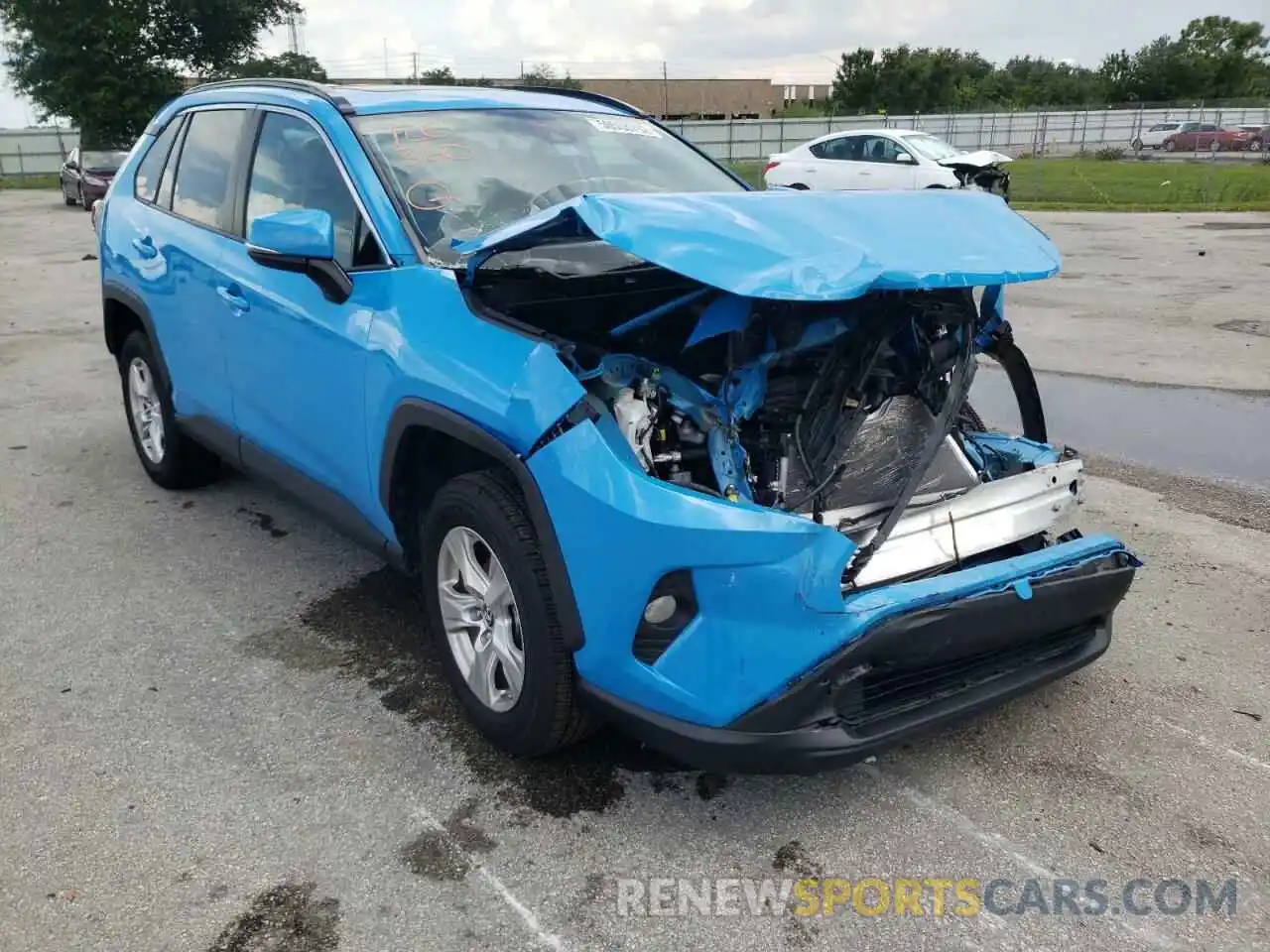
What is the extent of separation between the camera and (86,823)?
2.83 metres

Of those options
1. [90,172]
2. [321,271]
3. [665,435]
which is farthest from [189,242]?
[90,172]

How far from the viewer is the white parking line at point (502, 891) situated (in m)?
2.40

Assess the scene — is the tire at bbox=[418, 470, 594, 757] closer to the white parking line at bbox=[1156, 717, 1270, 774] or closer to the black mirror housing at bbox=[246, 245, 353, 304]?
the black mirror housing at bbox=[246, 245, 353, 304]

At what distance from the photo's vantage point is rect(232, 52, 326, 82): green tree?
117 feet

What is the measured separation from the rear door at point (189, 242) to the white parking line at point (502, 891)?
2220 millimetres

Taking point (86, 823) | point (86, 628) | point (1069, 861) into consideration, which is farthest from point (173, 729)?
point (1069, 861)

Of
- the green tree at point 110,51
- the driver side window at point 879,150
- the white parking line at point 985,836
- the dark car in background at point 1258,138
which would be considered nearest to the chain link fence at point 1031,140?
the dark car in background at point 1258,138

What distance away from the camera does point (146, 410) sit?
5.44m

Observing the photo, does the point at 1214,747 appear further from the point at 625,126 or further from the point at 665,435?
the point at 625,126

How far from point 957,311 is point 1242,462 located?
3742 millimetres

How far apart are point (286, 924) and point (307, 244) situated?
1.93 metres

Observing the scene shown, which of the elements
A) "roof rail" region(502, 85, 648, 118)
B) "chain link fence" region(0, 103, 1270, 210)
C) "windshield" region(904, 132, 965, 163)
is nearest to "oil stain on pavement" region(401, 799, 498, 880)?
"roof rail" region(502, 85, 648, 118)

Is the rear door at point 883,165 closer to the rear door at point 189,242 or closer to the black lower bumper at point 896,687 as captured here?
the rear door at point 189,242

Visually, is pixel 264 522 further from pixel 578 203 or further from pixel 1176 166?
pixel 1176 166
